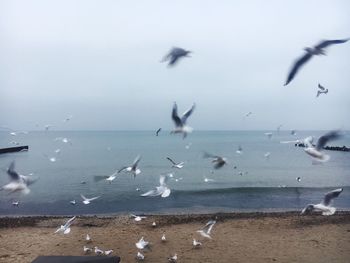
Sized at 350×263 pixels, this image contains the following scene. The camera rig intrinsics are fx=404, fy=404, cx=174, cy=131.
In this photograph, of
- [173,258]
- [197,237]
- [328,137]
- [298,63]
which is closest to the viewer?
[298,63]

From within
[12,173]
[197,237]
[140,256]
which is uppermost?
[12,173]

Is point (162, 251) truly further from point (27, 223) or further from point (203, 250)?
point (27, 223)

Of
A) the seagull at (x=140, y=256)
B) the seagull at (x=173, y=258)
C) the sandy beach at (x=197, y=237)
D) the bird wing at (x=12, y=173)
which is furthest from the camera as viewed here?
the sandy beach at (x=197, y=237)

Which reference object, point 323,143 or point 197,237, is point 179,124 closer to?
point 323,143

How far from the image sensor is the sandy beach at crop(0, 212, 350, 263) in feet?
41.9

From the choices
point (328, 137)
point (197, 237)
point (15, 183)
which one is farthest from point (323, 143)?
point (197, 237)

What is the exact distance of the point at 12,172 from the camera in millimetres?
7453

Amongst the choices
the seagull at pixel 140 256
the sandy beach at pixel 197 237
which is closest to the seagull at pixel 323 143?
the sandy beach at pixel 197 237

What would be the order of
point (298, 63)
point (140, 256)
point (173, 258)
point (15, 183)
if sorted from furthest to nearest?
point (140, 256)
point (173, 258)
point (15, 183)
point (298, 63)

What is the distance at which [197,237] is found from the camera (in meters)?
15.0

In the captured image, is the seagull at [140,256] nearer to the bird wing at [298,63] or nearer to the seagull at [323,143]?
the seagull at [323,143]

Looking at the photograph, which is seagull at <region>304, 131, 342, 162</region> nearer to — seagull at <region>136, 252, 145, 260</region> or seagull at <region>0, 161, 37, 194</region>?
seagull at <region>0, 161, 37, 194</region>

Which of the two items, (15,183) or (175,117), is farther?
(15,183)

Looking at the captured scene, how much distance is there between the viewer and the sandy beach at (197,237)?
41.9 feet
